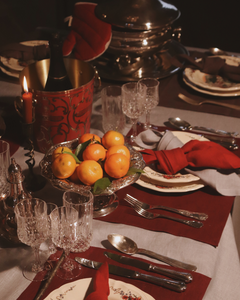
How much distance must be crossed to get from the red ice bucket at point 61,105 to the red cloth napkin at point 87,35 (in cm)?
27

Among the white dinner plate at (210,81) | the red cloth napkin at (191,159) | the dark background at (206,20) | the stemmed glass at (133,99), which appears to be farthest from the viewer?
the dark background at (206,20)

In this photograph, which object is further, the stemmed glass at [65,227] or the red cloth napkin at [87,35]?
the red cloth napkin at [87,35]

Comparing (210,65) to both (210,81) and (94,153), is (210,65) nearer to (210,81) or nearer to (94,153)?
(210,81)

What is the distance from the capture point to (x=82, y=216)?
26.0 inches

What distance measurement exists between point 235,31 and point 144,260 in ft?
8.84

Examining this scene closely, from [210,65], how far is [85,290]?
1151 mm

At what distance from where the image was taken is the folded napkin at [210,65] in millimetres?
1454

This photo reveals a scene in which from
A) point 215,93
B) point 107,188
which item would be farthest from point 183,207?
point 215,93

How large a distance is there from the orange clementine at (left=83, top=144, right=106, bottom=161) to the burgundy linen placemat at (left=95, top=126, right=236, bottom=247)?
145 millimetres

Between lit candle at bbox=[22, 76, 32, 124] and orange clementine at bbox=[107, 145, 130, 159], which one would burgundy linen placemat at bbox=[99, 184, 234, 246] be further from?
lit candle at bbox=[22, 76, 32, 124]

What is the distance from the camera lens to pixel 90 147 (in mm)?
803

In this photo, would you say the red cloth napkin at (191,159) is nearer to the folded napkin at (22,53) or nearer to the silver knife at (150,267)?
the silver knife at (150,267)

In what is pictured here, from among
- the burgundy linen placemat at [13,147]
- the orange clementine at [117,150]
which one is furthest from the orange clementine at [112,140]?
the burgundy linen placemat at [13,147]

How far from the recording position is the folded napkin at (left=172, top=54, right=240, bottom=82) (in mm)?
1454
